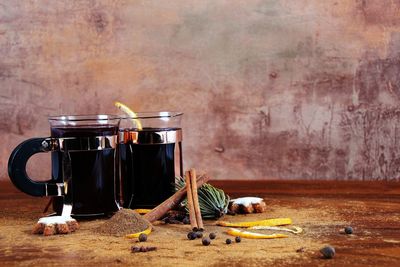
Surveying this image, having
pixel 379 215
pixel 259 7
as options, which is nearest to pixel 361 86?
pixel 259 7

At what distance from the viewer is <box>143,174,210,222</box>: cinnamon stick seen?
1457mm

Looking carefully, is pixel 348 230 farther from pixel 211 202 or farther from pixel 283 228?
pixel 211 202

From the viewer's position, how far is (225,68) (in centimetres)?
280

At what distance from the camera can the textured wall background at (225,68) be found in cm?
278

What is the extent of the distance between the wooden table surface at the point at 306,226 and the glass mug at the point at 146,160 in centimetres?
23

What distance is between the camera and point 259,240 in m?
1.28

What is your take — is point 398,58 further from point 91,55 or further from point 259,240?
point 259,240

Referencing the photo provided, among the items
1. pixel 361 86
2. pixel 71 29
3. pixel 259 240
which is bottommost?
pixel 259 240

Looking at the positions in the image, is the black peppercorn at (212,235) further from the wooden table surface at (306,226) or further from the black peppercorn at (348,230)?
the black peppercorn at (348,230)

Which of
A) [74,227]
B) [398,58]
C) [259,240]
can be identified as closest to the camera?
[259,240]

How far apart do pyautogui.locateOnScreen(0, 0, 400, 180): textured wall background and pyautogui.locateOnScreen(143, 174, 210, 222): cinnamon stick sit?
129 cm

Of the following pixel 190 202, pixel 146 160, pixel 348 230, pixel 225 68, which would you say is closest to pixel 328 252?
pixel 348 230

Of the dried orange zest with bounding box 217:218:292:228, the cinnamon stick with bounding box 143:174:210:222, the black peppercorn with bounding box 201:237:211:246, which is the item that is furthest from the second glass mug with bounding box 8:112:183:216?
the black peppercorn with bounding box 201:237:211:246

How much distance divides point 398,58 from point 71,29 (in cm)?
137
